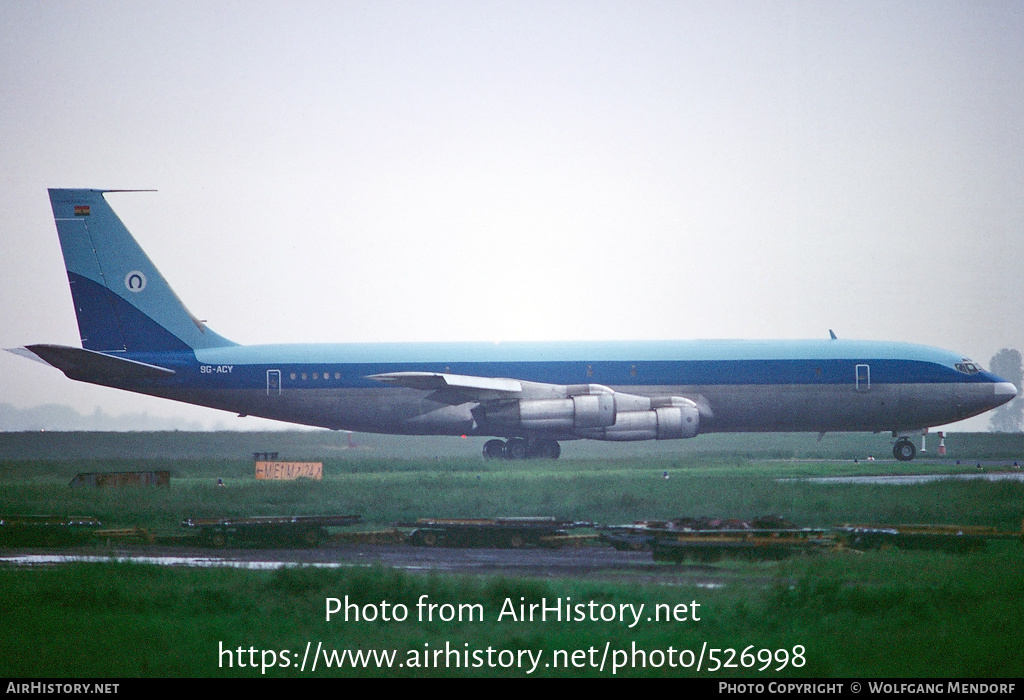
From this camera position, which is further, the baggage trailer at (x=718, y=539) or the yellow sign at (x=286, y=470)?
the yellow sign at (x=286, y=470)

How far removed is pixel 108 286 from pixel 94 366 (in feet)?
11.6

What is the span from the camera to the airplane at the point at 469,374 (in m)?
38.7

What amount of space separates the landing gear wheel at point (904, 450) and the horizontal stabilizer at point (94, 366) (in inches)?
1148

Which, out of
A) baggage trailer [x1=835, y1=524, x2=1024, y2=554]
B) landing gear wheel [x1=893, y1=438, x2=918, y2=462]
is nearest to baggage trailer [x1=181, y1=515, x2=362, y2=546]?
baggage trailer [x1=835, y1=524, x2=1024, y2=554]

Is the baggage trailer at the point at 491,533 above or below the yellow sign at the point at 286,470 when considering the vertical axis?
above

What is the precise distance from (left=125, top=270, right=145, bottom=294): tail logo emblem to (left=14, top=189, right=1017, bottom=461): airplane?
56 millimetres

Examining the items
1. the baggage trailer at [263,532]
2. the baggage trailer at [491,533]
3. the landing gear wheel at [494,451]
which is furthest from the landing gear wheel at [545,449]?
the baggage trailer at [263,532]

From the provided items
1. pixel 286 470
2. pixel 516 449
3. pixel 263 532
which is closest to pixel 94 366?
pixel 286 470

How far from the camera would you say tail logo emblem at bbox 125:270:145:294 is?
39500mm

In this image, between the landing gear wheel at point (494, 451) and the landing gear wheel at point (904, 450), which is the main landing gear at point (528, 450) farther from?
the landing gear wheel at point (904, 450)

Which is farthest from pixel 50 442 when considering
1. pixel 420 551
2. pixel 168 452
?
pixel 420 551

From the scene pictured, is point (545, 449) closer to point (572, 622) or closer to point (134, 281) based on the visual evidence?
point (134, 281)

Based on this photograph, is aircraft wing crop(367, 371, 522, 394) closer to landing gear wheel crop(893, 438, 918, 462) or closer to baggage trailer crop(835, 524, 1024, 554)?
landing gear wheel crop(893, 438, 918, 462)

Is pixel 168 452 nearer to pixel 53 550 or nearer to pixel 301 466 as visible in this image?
pixel 301 466
